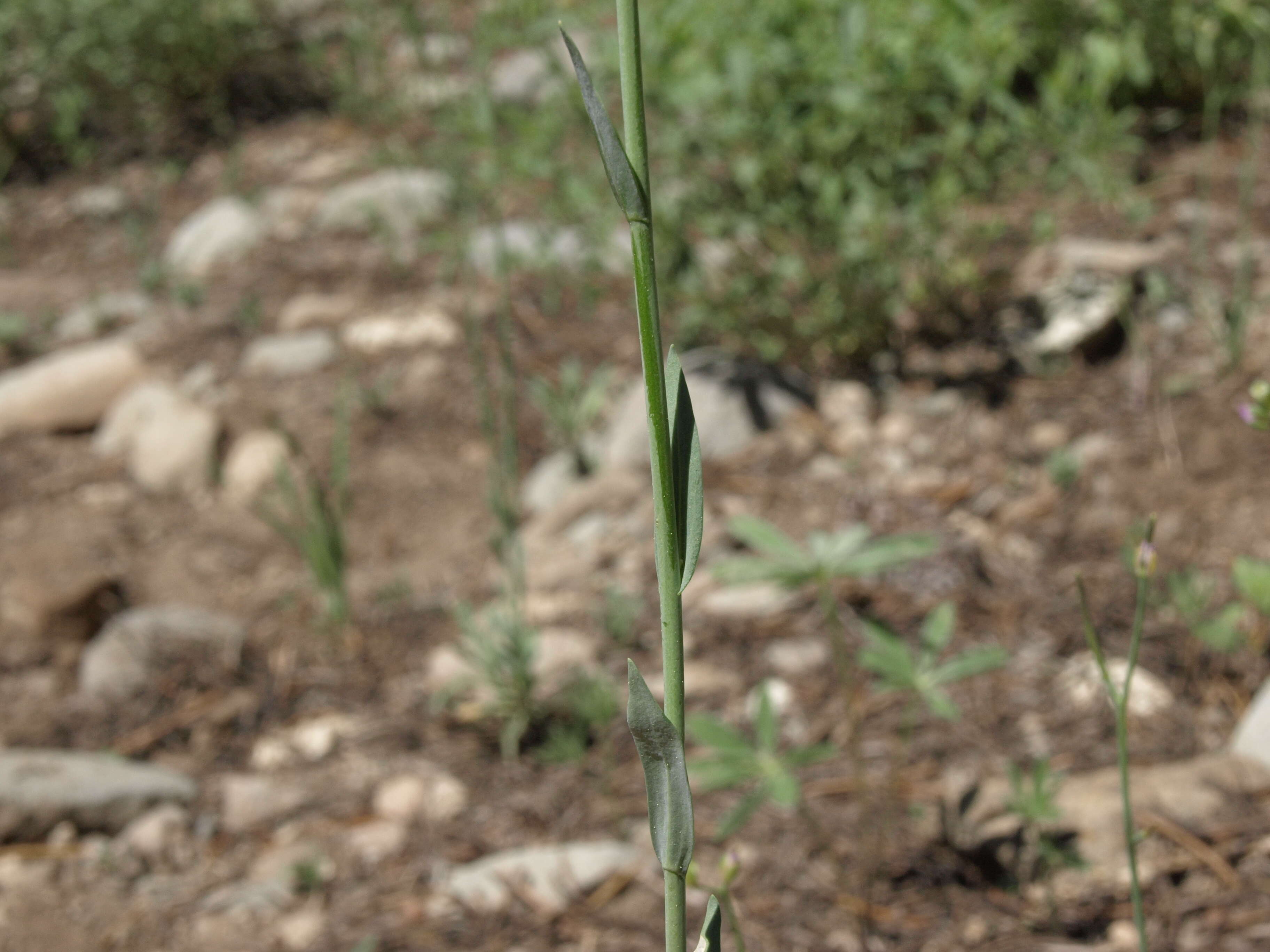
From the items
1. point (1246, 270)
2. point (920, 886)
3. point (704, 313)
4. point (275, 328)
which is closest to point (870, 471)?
point (704, 313)

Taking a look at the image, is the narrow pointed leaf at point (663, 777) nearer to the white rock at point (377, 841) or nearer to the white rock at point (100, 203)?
the white rock at point (377, 841)

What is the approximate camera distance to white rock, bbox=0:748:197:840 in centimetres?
179

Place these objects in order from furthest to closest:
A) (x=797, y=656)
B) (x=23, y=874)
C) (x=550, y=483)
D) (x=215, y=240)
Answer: (x=215, y=240) → (x=550, y=483) → (x=797, y=656) → (x=23, y=874)

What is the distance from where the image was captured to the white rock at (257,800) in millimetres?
1876

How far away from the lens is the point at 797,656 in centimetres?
200

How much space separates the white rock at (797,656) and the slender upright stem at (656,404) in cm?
130

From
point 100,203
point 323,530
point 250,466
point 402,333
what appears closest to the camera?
point 323,530

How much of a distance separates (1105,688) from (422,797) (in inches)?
42.5

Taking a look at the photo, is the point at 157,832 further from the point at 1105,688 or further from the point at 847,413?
the point at 847,413

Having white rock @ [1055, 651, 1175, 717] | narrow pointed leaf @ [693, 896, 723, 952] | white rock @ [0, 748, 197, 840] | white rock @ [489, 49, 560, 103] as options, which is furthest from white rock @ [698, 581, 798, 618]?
white rock @ [489, 49, 560, 103]

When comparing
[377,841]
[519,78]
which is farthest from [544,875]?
[519,78]

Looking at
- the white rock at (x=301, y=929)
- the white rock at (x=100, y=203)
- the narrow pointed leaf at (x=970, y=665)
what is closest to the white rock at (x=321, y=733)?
the white rock at (x=301, y=929)

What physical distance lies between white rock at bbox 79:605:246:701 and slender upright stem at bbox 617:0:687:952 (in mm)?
1744

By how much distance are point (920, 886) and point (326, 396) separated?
2131 mm
